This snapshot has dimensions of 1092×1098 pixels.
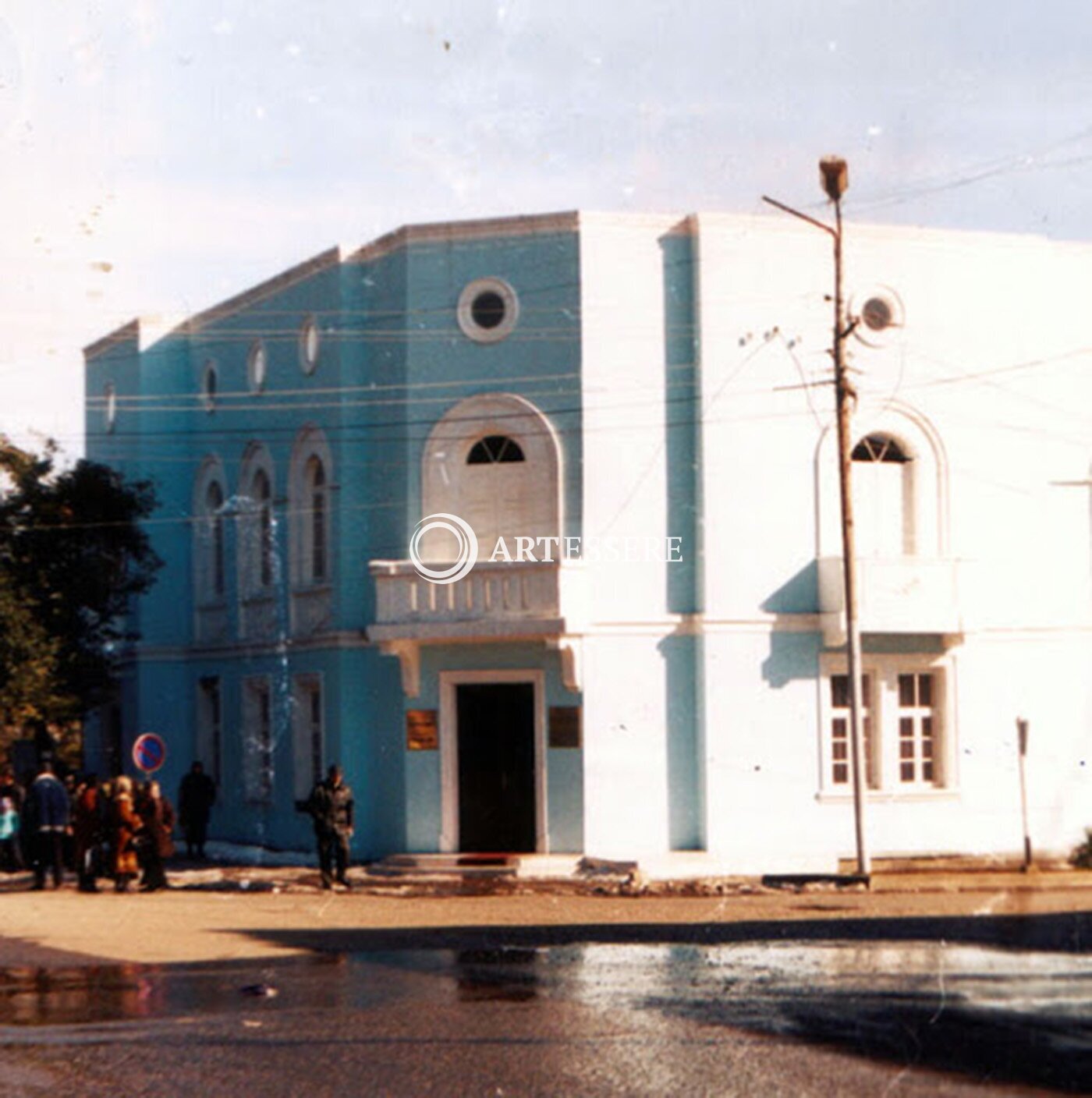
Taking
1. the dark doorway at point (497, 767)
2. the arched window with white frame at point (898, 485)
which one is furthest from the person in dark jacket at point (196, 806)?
the arched window with white frame at point (898, 485)

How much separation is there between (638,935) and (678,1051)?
832 cm

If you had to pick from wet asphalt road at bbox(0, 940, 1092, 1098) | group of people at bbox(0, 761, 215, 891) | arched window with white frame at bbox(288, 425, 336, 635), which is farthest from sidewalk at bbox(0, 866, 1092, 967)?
arched window with white frame at bbox(288, 425, 336, 635)

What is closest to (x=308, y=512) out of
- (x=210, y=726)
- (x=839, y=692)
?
(x=210, y=726)

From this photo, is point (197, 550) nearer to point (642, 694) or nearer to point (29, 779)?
point (29, 779)

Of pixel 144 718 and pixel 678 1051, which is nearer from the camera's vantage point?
pixel 678 1051

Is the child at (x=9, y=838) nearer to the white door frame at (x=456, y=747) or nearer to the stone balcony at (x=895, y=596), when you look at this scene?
the white door frame at (x=456, y=747)

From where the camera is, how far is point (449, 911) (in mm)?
24562

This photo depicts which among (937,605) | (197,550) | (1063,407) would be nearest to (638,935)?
(937,605)

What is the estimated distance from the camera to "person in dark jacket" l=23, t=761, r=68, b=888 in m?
28.2

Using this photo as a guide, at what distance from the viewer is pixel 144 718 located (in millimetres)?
37469

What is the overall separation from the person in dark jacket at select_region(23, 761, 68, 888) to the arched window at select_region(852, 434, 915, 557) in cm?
1112

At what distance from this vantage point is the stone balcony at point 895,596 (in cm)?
2936

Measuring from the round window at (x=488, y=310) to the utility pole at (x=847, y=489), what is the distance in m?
3.74

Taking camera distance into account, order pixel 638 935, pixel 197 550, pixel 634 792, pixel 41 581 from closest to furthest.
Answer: pixel 638 935
pixel 634 792
pixel 41 581
pixel 197 550
